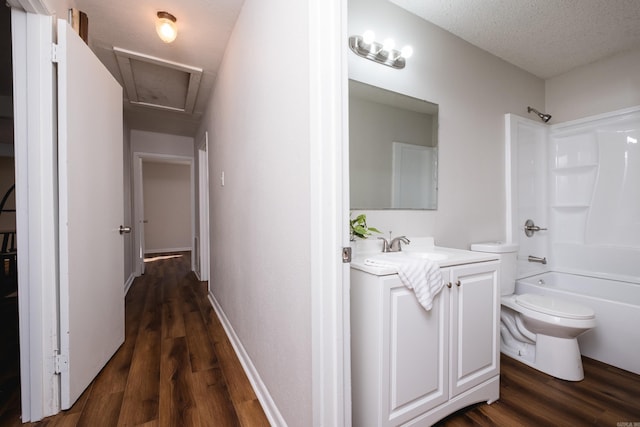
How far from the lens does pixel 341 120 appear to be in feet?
2.83

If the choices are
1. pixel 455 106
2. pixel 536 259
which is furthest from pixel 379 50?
pixel 536 259

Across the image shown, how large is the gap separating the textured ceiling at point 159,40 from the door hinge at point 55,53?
615 millimetres

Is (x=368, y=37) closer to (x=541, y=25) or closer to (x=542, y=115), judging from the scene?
(x=541, y=25)

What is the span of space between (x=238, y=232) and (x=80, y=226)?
33.4 inches

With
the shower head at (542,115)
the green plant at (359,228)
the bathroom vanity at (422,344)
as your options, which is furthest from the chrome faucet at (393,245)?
the shower head at (542,115)

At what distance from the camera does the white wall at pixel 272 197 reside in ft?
3.19

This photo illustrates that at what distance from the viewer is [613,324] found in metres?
1.80

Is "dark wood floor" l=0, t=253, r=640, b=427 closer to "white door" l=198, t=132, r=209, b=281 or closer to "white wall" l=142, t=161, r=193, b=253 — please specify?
"white door" l=198, t=132, r=209, b=281

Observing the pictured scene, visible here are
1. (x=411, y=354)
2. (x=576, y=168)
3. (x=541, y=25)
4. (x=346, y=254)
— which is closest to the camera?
(x=346, y=254)

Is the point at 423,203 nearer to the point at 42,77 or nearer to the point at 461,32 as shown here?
the point at 461,32

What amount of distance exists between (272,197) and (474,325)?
1213 millimetres

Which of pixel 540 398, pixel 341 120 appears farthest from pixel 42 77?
pixel 540 398

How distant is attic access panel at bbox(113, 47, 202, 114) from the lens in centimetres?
227

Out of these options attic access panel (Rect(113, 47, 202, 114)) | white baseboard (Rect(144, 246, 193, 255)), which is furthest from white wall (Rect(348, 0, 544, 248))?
white baseboard (Rect(144, 246, 193, 255))
